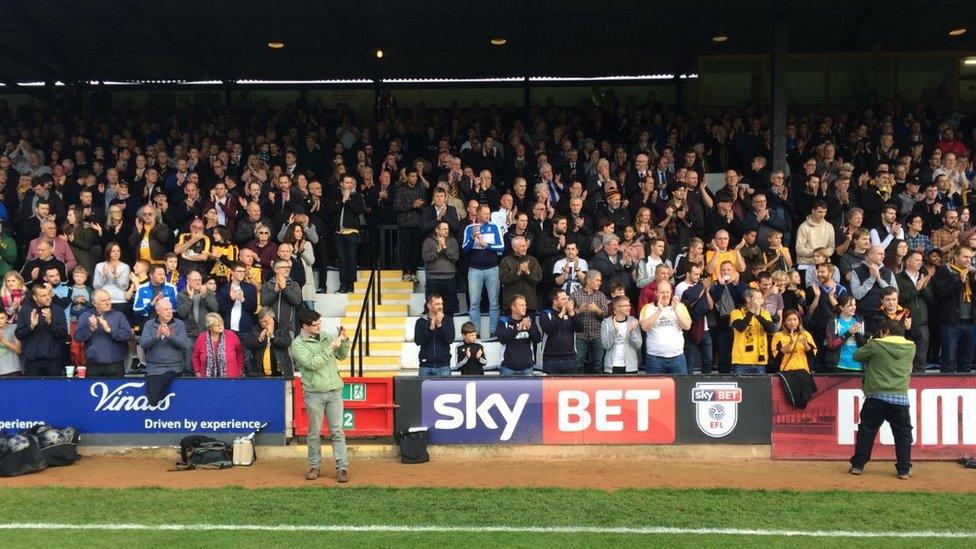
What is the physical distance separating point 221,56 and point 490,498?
18.8 metres

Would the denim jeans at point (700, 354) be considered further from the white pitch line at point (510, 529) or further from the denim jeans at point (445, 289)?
the white pitch line at point (510, 529)

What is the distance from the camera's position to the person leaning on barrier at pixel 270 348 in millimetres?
13922

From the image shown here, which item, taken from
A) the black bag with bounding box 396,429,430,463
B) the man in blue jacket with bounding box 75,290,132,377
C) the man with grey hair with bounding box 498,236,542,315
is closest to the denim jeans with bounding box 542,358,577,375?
the man with grey hair with bounding box 498,236,542,315

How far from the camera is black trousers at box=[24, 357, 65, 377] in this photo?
13.9 m

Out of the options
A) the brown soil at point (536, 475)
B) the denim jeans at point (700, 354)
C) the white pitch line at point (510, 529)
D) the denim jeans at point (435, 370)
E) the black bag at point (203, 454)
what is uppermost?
the denim jeans at point (700, 354)

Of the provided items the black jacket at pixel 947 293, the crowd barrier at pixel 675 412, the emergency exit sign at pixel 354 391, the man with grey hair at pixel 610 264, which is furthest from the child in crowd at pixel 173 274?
the black jacket at pixel 947 293

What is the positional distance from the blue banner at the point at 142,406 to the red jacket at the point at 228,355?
458 mm

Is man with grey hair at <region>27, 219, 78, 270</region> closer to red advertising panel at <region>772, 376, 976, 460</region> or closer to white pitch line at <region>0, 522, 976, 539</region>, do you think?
white pitch line at <region>0, 522, 976, 539</region>

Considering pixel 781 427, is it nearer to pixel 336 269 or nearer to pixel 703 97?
pixel 336 269

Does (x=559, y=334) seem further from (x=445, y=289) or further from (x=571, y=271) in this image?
(x=445, y=289)

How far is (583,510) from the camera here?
1023 cm

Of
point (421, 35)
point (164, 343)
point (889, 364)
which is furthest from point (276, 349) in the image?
point (421, 35)

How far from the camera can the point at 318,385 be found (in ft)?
38.1

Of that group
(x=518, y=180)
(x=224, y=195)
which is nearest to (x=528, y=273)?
(x=518, y=180)
